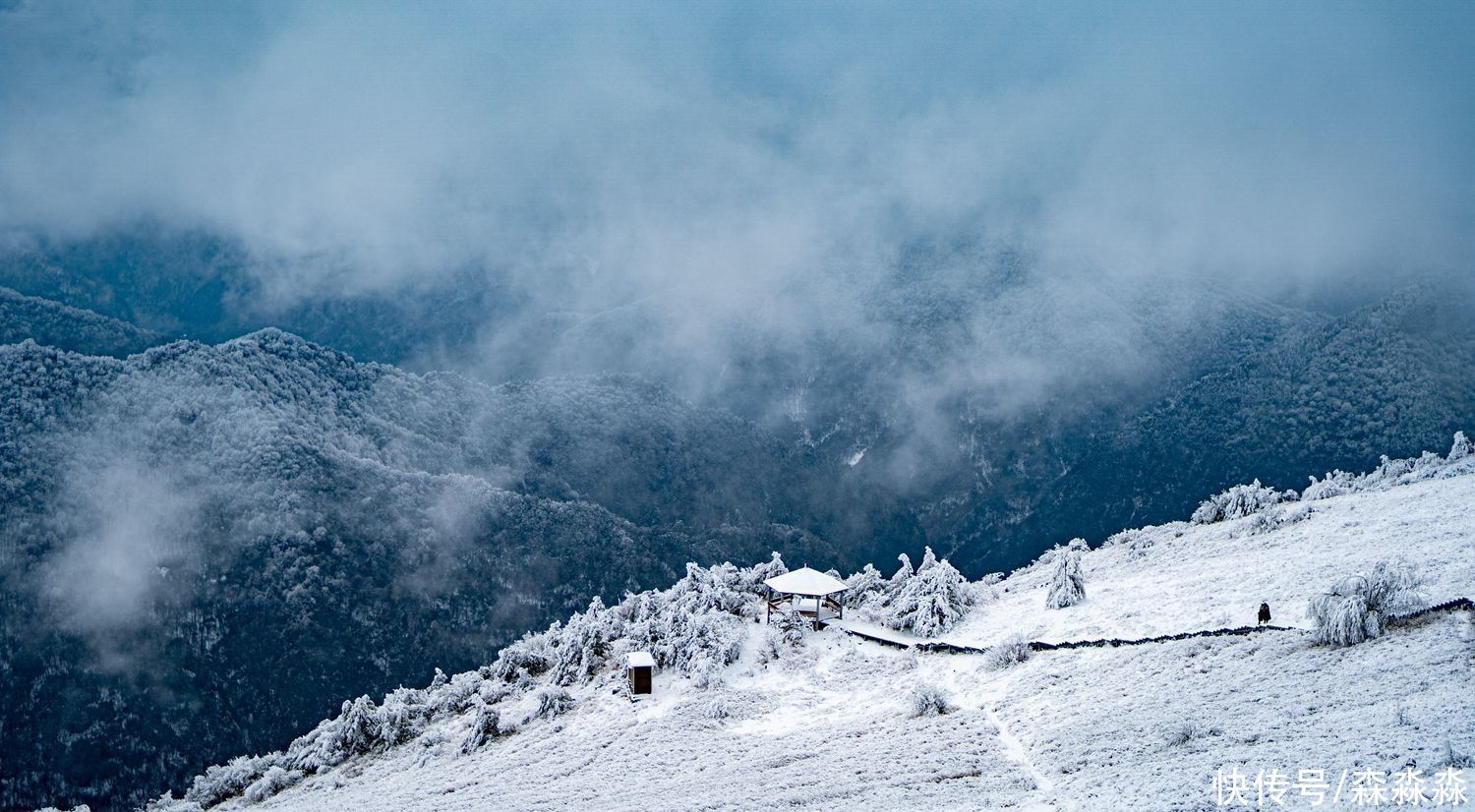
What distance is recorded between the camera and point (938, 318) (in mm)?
139125

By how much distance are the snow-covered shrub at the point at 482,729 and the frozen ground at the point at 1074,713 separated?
40cm

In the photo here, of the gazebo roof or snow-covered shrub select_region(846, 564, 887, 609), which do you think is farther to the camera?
snow-covered shrub select_region(846, 564, 887, 609)

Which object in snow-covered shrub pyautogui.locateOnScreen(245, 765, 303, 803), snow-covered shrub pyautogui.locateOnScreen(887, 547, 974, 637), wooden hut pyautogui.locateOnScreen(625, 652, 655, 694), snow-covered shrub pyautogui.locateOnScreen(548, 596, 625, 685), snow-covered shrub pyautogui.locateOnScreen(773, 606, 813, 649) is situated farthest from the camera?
→ snow-covered shrub pyautogui.locateOnScreen(548, 596, 625, 685)

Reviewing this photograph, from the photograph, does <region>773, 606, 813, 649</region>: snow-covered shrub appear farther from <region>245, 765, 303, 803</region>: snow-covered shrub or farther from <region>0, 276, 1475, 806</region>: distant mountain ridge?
<region>0, 276, 1475, 806</region>: distant mountain ridge

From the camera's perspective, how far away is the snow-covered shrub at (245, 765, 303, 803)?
34875 mm

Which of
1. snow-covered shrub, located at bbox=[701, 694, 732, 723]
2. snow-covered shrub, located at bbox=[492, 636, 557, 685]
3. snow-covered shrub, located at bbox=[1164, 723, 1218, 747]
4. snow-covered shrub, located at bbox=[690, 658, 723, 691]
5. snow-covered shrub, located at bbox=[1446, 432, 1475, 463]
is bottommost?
snow-covered shrub, located at bbox=[1164, 723, 1218, 747]

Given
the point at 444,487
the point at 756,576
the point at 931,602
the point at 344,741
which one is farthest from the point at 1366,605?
the point at 444,487

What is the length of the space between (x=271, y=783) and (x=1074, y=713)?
102ft

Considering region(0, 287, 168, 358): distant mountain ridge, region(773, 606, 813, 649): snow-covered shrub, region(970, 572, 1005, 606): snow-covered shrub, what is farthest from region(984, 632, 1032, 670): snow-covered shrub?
region(0, 287, 168, 358): distant mountain ridge

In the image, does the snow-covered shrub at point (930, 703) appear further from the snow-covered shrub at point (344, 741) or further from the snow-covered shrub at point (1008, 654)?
the snow-covered shrub at point (344, 741)

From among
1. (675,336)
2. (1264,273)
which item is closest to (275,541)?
(675,336)

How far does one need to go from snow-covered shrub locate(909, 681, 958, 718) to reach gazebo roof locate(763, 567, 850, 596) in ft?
39.6

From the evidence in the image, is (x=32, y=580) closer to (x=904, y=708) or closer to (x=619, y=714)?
(x=619, y=714)

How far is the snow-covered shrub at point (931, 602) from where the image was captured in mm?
37125
